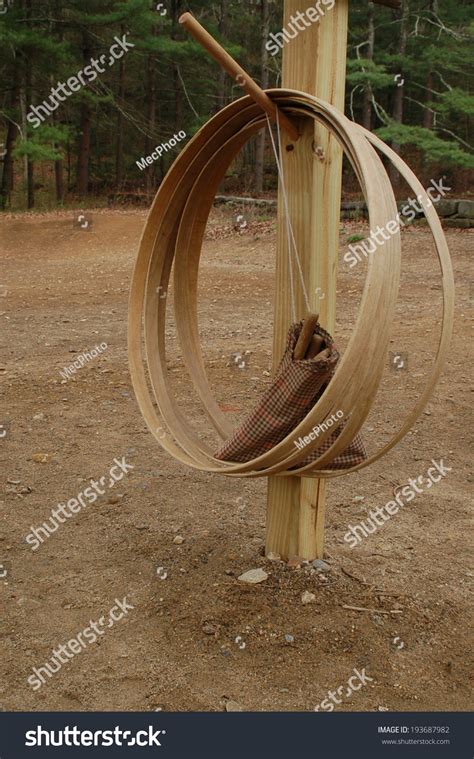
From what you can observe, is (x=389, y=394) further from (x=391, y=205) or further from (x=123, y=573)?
(x=391, y=205)

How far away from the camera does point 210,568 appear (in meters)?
3.16

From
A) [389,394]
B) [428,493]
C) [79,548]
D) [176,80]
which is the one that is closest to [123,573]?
[79,548]

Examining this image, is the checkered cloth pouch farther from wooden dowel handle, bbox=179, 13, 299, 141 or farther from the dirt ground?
wooden dowel handle, bbox=179, 13, 299, 141

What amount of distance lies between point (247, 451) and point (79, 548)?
110 cm

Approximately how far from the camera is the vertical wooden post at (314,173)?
8.70ft

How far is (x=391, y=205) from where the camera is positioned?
7.59 feet

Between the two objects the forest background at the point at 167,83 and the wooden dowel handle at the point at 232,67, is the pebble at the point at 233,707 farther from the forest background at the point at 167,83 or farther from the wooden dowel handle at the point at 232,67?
the forest background at the point at 167,83

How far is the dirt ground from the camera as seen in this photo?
2.53 meters

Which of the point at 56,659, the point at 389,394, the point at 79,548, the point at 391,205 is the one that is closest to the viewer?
the point at 391,205

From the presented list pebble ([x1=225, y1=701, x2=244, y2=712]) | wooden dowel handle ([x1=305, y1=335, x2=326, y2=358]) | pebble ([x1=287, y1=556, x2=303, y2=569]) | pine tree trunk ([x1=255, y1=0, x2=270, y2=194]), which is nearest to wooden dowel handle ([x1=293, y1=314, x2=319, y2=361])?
wooden dowel handle ([x1=305, y1=335, x2=326, y2=358])

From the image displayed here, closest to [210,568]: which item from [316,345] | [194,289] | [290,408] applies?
[290,408]

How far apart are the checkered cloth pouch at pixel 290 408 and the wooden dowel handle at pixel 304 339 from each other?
26mm

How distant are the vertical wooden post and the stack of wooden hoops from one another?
0.12 meters

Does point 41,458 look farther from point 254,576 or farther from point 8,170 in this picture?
point 8,170
